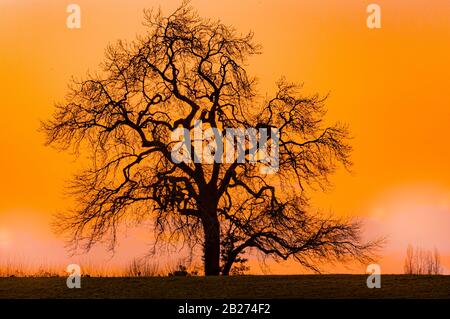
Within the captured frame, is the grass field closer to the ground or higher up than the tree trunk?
closer to the ground

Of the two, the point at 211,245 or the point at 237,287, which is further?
the point at 211,245

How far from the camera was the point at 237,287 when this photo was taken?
18.0m

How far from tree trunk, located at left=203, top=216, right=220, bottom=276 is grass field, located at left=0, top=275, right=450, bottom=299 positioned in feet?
12.6

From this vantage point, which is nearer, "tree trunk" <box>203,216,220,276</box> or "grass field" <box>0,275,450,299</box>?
"grass field" <box>0,275,450,299</box>

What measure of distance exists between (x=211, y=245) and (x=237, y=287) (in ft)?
19.0

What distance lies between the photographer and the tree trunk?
77.9 ft

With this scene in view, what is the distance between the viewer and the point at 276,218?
24594mm

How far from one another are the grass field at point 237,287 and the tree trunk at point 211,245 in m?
3.85

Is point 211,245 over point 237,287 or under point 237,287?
over

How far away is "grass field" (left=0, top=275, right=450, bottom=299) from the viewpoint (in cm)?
1722
